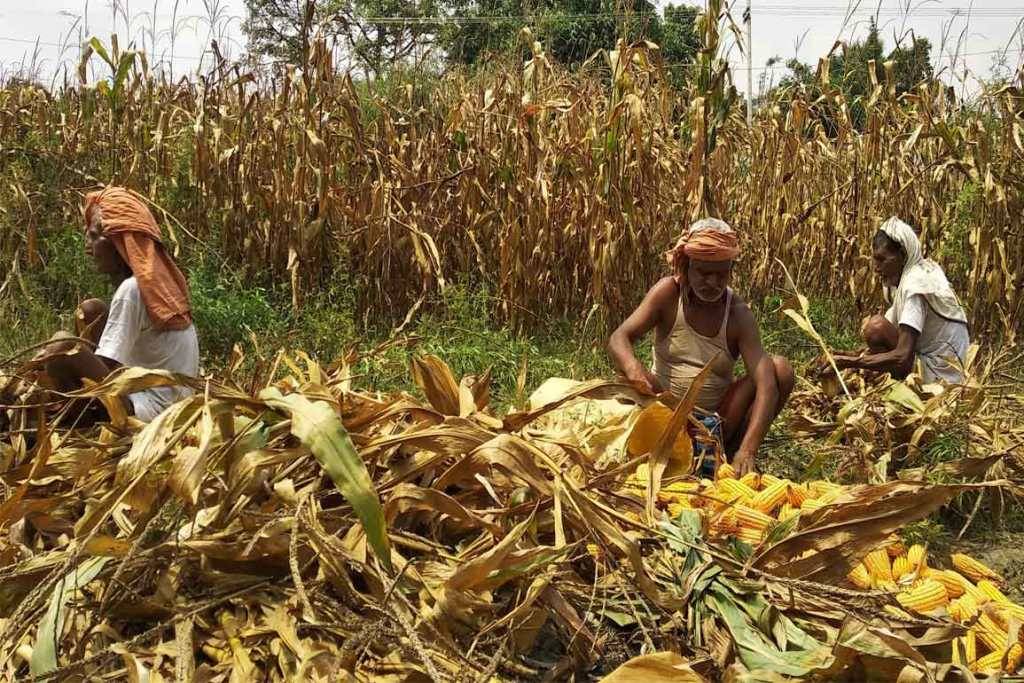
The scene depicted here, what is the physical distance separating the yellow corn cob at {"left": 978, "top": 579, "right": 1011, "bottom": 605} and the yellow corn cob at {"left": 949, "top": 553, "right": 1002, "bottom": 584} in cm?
12

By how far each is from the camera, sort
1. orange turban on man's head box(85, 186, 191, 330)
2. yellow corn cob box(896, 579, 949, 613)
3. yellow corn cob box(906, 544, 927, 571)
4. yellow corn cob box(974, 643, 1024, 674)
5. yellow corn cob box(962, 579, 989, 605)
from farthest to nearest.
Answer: orange turban on man's head box(85, 186, 191, 330), yellow corn cob box(906, 544, 927, 571), yellow corn cob box(962, 579, 989, 605), yellow corn cob box(896, 579, 949, 613), yellow corn cob box(974, 643, 1024, 674)

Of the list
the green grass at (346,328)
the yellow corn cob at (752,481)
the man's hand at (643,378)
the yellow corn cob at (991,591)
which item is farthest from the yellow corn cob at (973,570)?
the green grass at (346,328)

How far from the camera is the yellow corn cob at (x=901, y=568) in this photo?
8.26ft

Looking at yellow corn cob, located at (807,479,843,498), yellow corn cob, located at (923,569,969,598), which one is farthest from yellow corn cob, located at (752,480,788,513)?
yellow corn cob, located at (923,569,969,598)

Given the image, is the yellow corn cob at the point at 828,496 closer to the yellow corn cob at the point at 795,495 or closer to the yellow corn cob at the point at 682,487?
the yellow corn cob at the point at 795,495

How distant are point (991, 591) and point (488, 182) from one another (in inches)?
160

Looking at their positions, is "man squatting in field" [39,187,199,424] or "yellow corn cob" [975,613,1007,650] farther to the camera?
"man squatting in field" [39,187,199,424]

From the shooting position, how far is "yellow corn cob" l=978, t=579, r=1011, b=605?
8.04ft

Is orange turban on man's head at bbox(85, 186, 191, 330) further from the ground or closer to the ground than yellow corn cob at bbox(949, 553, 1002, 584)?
further from the ground

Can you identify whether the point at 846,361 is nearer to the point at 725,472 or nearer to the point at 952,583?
the point at 725,472

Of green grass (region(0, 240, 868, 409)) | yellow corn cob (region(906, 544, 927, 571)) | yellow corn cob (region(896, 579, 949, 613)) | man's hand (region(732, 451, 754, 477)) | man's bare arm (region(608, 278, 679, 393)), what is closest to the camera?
yellow corn cob (region(896, 579, 949, 613))

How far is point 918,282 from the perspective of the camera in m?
4.40

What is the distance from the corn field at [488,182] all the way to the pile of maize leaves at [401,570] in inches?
134

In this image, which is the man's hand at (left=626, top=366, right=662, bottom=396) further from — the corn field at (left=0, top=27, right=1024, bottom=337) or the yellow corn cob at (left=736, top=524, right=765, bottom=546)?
the corn field at (left=0, top=27, right=1024, bottom=337)
